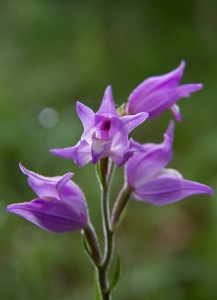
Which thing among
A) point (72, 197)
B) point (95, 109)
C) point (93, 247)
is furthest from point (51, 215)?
point (95, 109)

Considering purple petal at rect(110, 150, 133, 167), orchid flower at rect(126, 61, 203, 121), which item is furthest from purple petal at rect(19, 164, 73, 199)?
orchid flower at rect(126, 61, 203, 121)

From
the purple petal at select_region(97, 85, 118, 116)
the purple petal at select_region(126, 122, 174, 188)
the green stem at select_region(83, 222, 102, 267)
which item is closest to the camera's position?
the purple petal at select_region(97, 85, 118, 116)

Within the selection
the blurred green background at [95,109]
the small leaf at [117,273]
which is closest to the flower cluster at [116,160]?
the small leaf at [117,273]

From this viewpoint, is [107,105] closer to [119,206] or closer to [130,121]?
[130,121]

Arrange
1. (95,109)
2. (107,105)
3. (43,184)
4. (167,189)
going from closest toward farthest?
(107,105)
(43,184)
(167,189)
(95,109)

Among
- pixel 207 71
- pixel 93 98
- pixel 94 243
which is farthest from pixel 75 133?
pixel 207 71

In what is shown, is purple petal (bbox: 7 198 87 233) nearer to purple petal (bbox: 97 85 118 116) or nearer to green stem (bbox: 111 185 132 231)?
green stem (bbox: 111 185 132 231)

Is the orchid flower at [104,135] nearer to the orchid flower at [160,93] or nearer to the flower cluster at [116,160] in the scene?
the flower cluster at [116,160]
